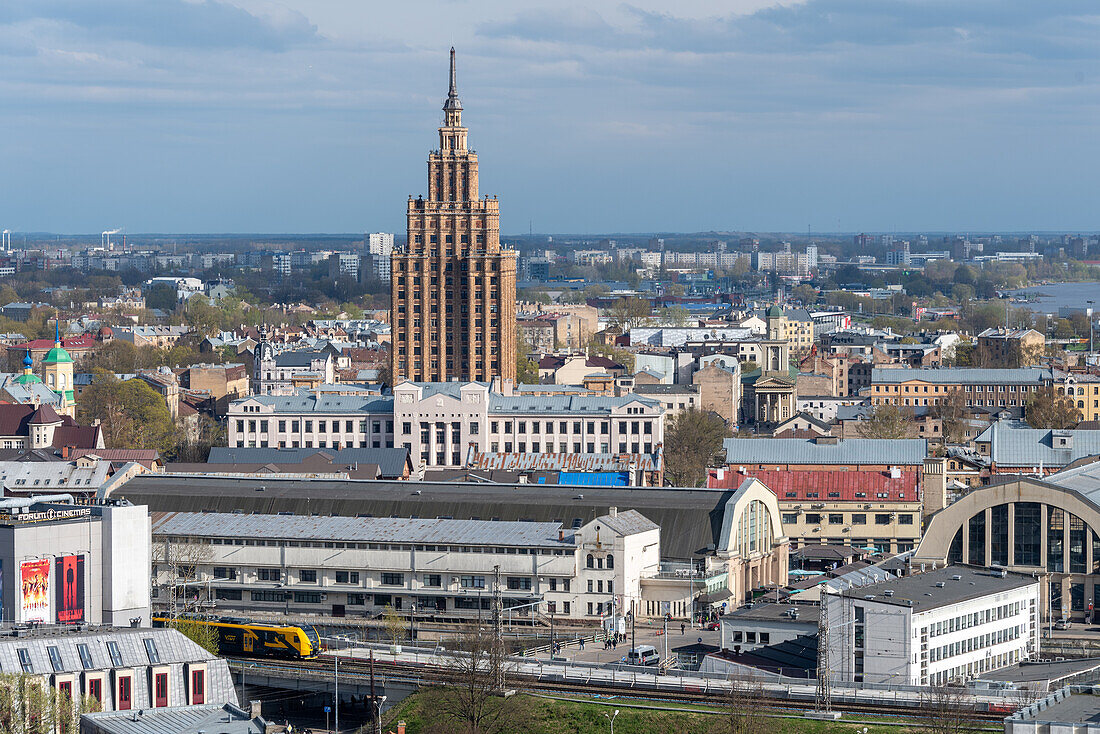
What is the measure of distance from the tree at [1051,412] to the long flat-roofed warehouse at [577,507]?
146 ft

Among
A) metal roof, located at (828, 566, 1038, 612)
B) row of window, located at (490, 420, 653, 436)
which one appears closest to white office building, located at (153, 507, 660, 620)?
metal roof, located at (828, 566, 1038, 612)

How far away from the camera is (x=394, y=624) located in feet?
237

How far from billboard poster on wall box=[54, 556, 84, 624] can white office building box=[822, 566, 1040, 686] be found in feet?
79.5

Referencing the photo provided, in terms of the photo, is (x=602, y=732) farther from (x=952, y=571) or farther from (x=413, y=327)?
(x=413, y=327)

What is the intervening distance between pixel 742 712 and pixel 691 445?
62.9 meters

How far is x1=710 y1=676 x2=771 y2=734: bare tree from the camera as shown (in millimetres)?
53941

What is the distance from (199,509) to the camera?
85.5 meters

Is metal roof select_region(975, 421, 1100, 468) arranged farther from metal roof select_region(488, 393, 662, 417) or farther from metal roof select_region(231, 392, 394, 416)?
metal roof select_region(231, 392, 394, 416)

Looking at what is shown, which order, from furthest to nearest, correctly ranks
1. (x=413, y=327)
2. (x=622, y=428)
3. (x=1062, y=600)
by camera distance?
(x=413, y=327) → (x=622, y=428) → (x=1062, y=600)

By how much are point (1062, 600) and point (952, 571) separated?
24.3 ft

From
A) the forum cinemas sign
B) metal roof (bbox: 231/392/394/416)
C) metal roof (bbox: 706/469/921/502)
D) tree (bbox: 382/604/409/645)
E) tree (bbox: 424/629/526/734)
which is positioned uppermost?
the forum cinemas sign

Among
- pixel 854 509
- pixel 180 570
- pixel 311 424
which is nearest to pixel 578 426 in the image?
pixel 311 424

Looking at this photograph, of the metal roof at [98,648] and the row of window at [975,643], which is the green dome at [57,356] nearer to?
the metal roof at [98,648]

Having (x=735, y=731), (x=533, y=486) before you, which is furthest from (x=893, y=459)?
(x=735, y=731)
